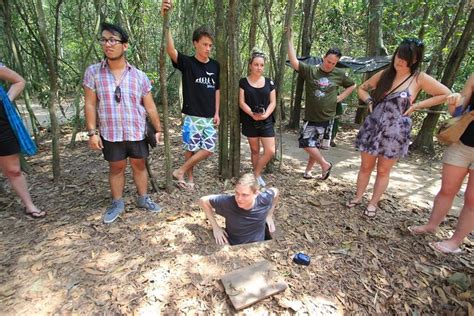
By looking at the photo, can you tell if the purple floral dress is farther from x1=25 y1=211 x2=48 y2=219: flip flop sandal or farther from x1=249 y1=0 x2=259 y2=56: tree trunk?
x1=25 y1=211 x2=48 y2=219: flip flop sandal

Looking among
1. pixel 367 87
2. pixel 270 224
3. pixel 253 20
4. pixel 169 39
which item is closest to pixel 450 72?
pixel 367 87

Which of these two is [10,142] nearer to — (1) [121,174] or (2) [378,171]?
(1) [121,174]

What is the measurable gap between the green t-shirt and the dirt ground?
3.86ft

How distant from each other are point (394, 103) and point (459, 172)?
843 mm

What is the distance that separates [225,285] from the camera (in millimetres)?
2260

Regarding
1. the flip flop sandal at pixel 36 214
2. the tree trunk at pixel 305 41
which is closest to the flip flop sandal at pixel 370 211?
the flip flop sandal at pixel 36 214

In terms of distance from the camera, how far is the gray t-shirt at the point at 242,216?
9.21 feet

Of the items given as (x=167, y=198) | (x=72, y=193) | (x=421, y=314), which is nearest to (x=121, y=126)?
(x=167, y=198)

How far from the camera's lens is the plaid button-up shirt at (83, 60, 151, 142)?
262 centimetres

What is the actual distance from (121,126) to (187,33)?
6.84 m

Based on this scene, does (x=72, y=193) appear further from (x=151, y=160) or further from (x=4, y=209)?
(x=151, y=160)

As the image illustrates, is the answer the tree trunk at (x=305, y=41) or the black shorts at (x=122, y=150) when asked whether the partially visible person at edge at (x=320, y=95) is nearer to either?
the black shorts at (x=122, y=150)

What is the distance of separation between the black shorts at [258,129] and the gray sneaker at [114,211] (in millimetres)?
1738

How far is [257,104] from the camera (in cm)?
371
